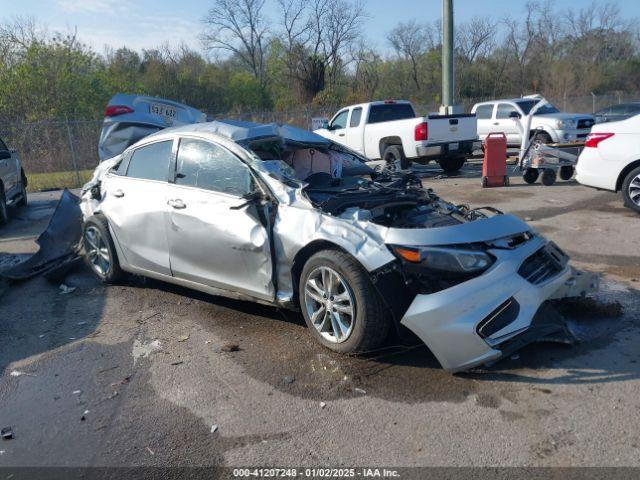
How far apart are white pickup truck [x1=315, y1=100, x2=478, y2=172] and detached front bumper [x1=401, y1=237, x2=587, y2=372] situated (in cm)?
968

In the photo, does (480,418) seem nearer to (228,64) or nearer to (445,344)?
(445,344)

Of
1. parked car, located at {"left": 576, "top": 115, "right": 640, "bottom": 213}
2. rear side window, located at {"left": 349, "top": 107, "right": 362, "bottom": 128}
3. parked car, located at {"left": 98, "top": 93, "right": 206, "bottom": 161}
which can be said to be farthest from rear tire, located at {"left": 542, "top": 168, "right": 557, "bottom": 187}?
parked car, located at {"left": 98, "top": 93, "right": 206, "bottom": 161}

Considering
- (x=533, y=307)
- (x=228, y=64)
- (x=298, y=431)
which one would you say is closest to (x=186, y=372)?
(x=298, y=431)

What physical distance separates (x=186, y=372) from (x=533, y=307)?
254 cm

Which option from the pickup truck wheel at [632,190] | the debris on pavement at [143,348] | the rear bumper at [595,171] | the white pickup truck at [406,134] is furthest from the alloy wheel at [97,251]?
the white pickup truck at [406,134]

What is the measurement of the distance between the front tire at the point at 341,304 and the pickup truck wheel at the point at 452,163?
11.4 m

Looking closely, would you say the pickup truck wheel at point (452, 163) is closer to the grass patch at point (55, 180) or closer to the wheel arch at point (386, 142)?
the wheel arch at point (386, 142)

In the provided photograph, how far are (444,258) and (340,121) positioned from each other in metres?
13.2

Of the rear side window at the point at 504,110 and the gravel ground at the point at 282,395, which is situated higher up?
the rear side window at the point at 504,110

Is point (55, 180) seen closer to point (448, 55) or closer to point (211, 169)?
point (448, 55)

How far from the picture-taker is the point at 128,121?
9430mm

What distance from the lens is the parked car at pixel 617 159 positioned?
335 inches

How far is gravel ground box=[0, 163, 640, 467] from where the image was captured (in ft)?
10.7

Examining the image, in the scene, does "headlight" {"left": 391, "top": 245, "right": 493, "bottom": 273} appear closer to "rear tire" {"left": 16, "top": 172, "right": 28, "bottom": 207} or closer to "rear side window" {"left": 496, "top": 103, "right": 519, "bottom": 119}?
"rear tire" {"left": 16, "top": 172, "right": 28, "bottom": 207}
